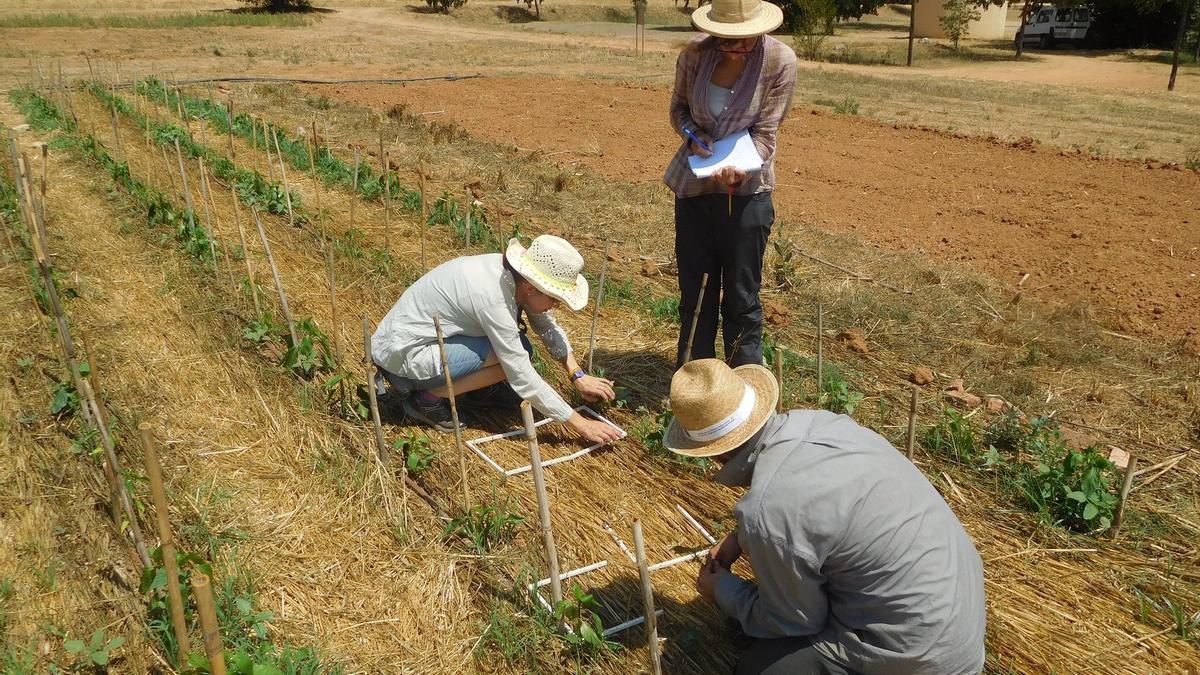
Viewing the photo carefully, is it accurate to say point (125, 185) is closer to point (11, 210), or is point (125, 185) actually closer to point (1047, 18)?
point (11, 210)

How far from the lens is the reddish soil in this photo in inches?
241

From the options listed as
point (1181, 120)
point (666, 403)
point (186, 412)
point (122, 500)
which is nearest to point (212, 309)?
point (186, 412)

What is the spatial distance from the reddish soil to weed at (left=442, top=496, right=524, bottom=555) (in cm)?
428

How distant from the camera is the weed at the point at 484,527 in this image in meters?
2.99

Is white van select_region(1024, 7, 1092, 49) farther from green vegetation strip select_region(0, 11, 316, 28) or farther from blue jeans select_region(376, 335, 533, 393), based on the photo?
blue jeans select_region(376, 335, 533, 393)

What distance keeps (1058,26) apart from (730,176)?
110 ft

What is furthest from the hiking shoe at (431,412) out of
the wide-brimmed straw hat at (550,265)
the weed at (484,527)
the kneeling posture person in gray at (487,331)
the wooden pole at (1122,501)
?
the wooden pole at (1122,501)

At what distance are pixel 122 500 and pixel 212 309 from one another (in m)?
2.13

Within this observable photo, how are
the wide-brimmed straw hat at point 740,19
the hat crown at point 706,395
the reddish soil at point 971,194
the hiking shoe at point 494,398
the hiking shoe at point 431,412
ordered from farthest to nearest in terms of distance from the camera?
the reddish soil at point 971,194 → the hiking shoe at point 494,398 → the hiking shoe at point 431,412 → the wide-brimmed straw hat at point 740,19 → the hat crown at point 706,395

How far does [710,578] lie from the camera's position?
8.12 feet

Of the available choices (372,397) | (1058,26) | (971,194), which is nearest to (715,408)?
(372,397)

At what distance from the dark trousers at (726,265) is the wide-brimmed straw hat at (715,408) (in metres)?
1.54

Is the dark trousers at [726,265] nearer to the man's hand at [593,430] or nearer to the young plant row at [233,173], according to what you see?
the man's hand at [593,430]

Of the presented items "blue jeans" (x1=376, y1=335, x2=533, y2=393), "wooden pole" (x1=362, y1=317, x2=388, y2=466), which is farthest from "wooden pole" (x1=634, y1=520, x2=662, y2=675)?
"blue jeans" (x1=376, y1=335, x2=533, y2=393)
